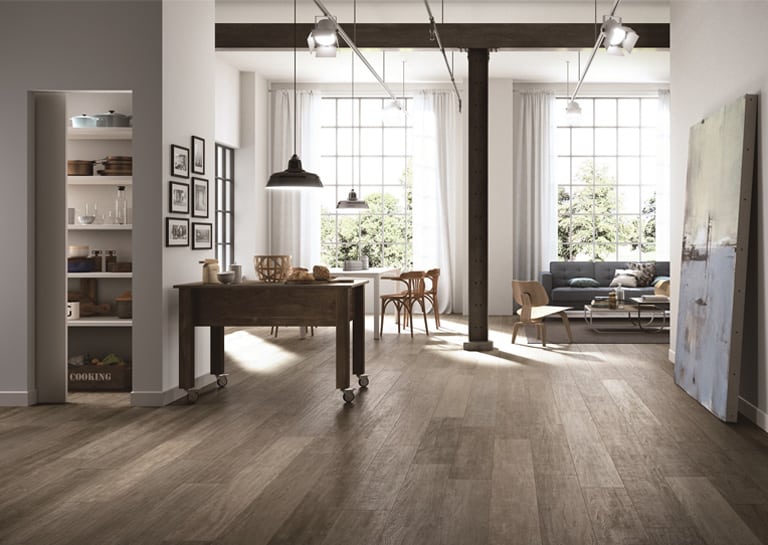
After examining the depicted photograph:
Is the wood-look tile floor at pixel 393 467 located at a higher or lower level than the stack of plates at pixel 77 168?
lower

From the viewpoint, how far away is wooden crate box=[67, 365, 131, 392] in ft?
21.9

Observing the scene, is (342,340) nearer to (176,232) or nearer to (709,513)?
(176,232)

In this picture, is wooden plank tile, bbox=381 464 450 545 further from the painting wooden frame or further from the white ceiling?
the white ceiling

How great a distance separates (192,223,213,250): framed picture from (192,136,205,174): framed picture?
46cm

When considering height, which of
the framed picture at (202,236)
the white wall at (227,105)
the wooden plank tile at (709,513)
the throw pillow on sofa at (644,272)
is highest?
the white wall at (227,105)

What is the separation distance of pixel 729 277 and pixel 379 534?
135 inches

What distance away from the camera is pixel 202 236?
6.98 m

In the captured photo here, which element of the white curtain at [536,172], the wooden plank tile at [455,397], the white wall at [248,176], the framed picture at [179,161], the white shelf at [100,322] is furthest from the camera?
the white curtain at [536,172]

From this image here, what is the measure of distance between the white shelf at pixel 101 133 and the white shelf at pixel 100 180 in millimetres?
368

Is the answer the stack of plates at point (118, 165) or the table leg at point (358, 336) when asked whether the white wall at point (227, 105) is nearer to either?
the stack of plates at point (118, 165)

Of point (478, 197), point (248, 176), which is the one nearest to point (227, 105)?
point (248, 176)

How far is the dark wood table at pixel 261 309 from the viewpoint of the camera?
622 cm

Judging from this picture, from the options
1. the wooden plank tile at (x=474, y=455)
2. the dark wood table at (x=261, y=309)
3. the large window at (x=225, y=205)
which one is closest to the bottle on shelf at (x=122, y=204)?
the dark wood table at (x=261, y=309)

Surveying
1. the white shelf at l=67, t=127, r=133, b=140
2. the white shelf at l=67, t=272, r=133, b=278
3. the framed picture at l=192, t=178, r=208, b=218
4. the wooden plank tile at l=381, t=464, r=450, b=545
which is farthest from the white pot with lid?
the wooden plank tile at l=381, t=464, r=450, b=545
